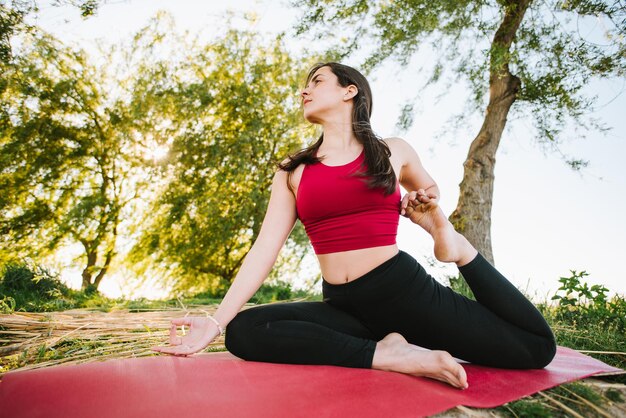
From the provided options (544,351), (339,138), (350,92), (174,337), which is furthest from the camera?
(350,92)

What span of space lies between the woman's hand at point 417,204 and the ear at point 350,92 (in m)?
0.76

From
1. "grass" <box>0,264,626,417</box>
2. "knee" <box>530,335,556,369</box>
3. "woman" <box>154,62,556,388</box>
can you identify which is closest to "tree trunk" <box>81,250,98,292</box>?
"grass" <box>0,264,626,417</box>

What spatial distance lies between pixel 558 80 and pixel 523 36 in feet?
2.52

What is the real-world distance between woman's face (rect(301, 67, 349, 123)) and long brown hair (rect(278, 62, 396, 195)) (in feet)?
0.15

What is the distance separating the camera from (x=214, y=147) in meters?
10.7

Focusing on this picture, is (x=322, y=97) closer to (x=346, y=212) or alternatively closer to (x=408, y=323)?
(x=346, y=212)

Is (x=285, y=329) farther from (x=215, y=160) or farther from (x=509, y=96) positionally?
(x=215, y=160)

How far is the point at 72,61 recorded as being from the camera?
1105 cm

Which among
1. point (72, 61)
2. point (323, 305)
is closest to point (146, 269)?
point (72, 61)

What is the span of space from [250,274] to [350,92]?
1.18 meters

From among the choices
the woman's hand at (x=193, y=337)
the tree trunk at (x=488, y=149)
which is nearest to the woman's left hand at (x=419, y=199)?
the woman's hand at (x=193, y=337)

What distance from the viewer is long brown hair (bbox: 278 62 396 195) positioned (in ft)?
6.54

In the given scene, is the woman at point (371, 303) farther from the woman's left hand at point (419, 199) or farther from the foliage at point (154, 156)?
the foliage at point (154, 156)

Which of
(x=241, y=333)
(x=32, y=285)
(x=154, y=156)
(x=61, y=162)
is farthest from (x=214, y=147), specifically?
(x=241, y=333)
